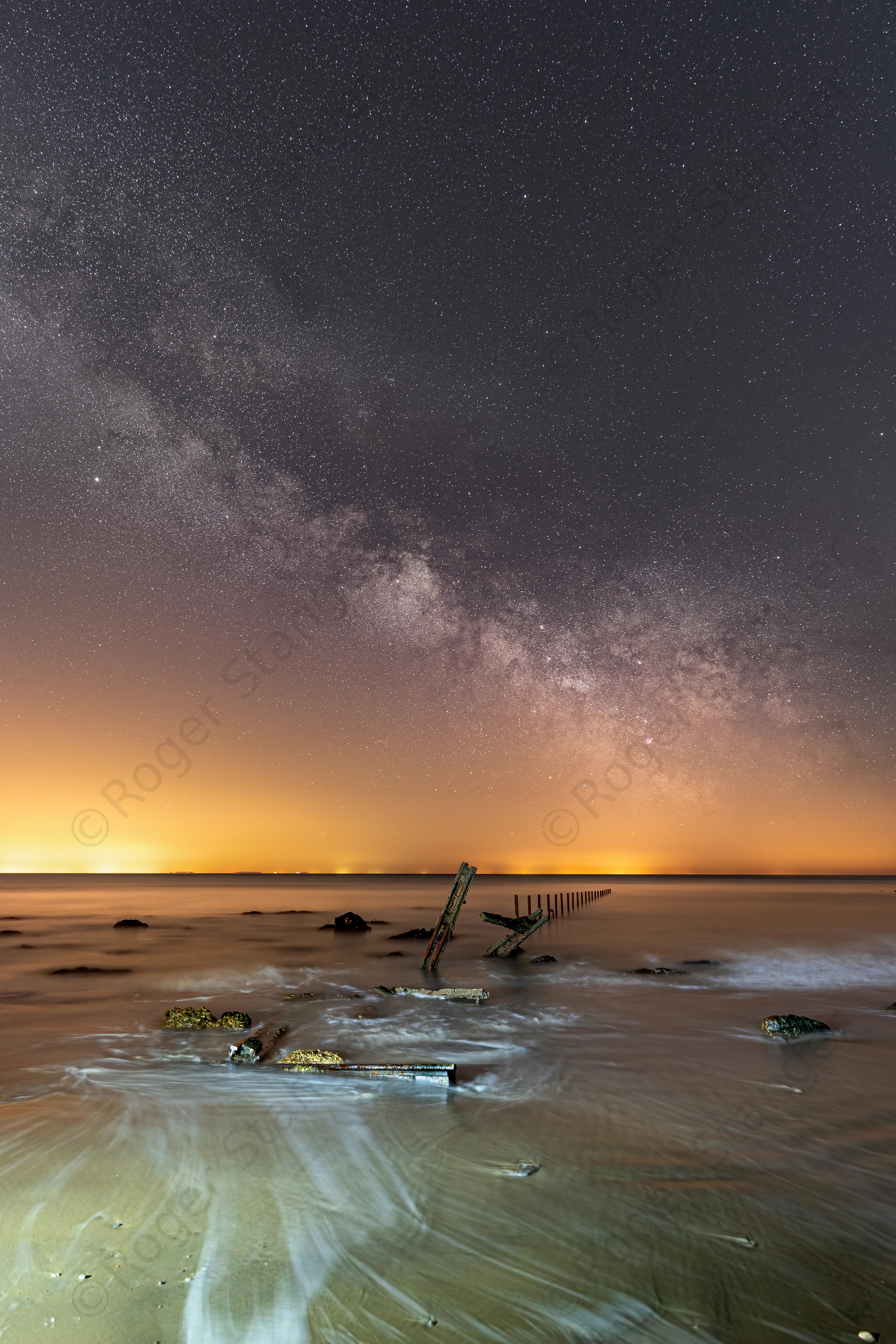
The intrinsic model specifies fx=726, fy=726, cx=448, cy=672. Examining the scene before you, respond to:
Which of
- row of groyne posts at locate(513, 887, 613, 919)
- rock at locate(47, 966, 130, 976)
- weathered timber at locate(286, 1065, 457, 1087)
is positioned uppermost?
weathered timber at locate(286, 1065, 457, 1087)

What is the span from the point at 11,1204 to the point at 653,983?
14929mm

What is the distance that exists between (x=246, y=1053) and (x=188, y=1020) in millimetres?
2964

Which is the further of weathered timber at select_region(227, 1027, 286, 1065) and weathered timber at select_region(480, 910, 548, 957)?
weathered timber at select_region(480, 910, 548, 957)

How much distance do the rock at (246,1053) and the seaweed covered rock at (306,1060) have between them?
0.57m

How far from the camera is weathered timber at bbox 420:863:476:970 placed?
18.6 m

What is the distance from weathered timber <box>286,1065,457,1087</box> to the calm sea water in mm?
152

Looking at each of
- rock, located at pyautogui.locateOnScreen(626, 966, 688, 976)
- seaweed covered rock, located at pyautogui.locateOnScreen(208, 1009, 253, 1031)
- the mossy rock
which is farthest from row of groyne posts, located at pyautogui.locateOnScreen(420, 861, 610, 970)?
the mossy rock

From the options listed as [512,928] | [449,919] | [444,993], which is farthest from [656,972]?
[444,993]

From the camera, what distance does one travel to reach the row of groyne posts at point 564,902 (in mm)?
38188

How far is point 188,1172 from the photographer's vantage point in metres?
5.77

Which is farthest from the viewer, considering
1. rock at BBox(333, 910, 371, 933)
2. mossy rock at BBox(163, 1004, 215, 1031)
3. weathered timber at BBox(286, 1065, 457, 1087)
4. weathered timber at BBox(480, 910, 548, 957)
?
rock at BBox(333, 910, 371, 933)

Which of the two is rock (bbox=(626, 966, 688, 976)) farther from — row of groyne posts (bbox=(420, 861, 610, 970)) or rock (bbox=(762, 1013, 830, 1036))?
rock (bbox=(762, 1013, 830, 1036))

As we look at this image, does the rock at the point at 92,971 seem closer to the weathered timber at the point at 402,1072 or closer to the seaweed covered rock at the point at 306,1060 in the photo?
the seaweed covered rock at the point at 306,1060

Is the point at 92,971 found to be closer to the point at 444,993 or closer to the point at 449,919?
the point at 449,919
